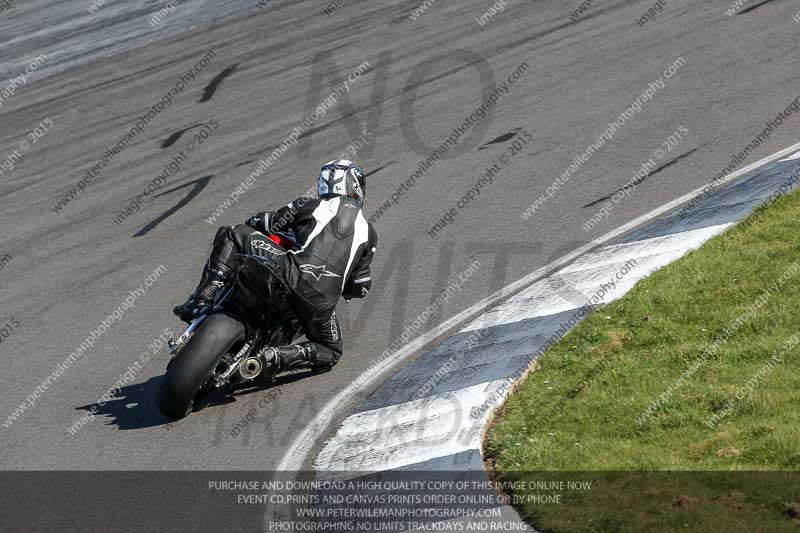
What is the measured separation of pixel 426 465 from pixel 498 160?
6801mm

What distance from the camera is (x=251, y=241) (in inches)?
330

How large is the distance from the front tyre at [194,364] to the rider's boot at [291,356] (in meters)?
0.36

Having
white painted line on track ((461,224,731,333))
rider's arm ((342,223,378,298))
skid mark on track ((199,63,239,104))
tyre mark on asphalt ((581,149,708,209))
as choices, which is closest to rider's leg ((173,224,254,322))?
rider's arm ((342,223,378,298))

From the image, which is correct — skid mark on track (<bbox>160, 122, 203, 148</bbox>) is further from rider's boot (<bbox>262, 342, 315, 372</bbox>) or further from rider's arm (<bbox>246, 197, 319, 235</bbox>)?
rider's boot (<bbox>262, 342, 315, 372</bbox>)

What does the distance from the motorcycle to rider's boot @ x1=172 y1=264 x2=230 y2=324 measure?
10 centimetres

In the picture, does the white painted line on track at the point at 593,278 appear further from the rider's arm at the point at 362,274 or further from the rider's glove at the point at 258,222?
the rider's glove at the point at 258,222

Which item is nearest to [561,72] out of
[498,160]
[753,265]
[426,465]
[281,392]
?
[498,160]

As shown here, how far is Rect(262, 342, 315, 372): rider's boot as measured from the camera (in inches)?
322

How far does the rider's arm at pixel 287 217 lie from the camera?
8.63 m

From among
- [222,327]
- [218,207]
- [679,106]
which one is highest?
[222,327]

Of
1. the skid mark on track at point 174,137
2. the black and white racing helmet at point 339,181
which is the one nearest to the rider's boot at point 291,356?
the black and white racing helmet at point 339,181

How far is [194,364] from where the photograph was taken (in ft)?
25.5

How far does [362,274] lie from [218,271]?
1.21m

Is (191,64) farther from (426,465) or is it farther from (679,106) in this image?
(426,465)
